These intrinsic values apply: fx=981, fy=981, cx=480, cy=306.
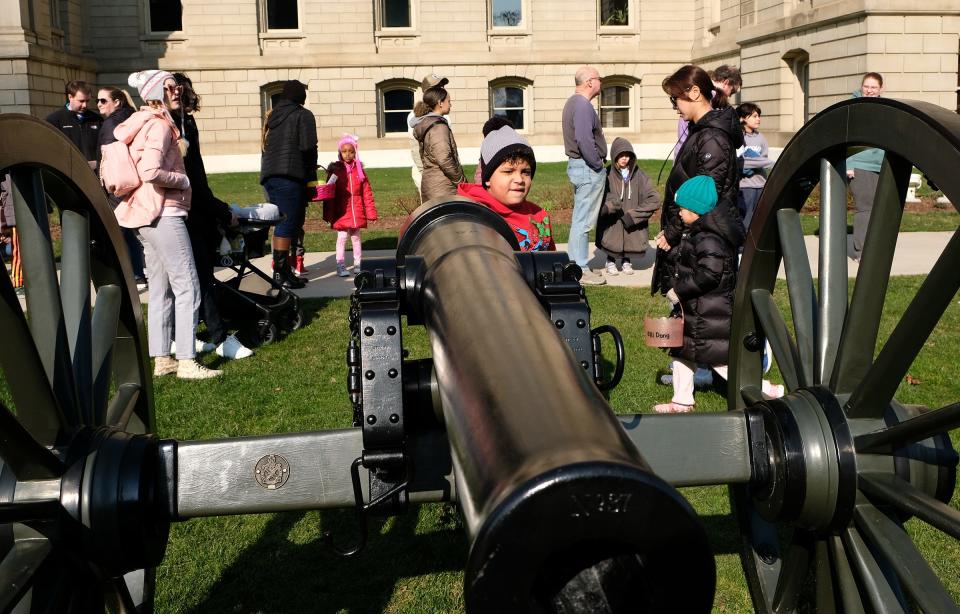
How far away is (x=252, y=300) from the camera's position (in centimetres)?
762

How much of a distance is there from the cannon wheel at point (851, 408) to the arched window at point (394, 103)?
31.1 m

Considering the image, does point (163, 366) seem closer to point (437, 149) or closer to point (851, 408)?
point (437, 149)

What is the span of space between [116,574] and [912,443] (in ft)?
6.80

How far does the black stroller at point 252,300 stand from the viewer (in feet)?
24.8

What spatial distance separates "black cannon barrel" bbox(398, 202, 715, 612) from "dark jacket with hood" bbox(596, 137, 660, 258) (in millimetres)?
8549

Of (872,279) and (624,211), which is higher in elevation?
(872,279)

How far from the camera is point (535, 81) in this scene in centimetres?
3372

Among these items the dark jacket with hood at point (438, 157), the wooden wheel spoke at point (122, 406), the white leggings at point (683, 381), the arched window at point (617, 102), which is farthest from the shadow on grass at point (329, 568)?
the arched window at point (617, 102)

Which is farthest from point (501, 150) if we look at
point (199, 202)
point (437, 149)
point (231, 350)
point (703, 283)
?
point (437, 149)

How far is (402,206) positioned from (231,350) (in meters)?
9.04

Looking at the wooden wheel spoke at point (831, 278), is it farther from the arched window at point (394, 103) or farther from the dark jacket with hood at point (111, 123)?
the arched window at point (394, 103)

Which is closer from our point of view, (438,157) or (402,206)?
(438,157)

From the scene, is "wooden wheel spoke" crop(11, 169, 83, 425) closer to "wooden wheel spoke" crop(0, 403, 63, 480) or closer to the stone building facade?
"wooden wheel spoke" crop(0, 403, 63, 480)

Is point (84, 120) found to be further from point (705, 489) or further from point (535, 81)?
point (535, 81)
